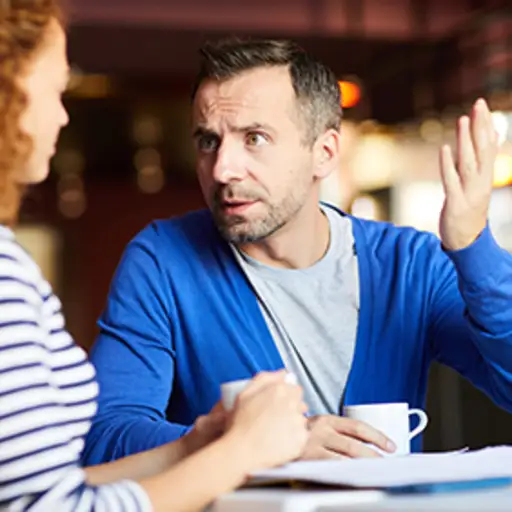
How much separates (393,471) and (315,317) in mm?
859

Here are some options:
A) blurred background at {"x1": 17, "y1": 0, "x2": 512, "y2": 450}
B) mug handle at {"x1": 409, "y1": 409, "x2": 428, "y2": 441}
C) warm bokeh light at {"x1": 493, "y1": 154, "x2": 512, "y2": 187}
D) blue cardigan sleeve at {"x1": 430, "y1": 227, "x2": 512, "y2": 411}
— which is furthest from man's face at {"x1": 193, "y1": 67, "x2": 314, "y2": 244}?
warm bokeh light at {"x1": 493, "y1": 154, "x2": 512, "y2": 187}

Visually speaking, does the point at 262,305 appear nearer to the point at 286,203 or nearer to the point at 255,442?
the point at 286,203

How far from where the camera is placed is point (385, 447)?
1.34 meters

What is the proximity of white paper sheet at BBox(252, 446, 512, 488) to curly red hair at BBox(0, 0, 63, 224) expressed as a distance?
0.35 metres

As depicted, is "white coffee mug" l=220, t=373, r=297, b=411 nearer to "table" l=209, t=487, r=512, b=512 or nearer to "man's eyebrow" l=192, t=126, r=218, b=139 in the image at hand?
"table" l=209, t=487, r=512, b=512

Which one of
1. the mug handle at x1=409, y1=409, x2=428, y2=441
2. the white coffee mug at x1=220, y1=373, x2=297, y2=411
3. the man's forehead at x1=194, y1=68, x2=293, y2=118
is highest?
the man's forehead at x1=194, y1=68, x2=293, y2=118

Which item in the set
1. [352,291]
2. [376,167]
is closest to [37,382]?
[352,291]

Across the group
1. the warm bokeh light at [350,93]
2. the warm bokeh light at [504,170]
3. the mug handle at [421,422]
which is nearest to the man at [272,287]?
the mug handle at [421,422]

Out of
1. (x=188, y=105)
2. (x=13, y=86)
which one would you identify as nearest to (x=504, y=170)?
(x=188, y=105)

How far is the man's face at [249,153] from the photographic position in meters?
1.85

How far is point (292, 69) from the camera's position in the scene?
6.45ft

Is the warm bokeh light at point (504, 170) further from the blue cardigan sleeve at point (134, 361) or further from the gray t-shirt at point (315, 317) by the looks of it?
the blue cardigan sleeve at point (134, 361)

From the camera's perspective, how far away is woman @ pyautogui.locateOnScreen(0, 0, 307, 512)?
34.9 inches

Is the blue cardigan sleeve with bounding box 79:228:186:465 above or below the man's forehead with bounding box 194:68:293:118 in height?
below
